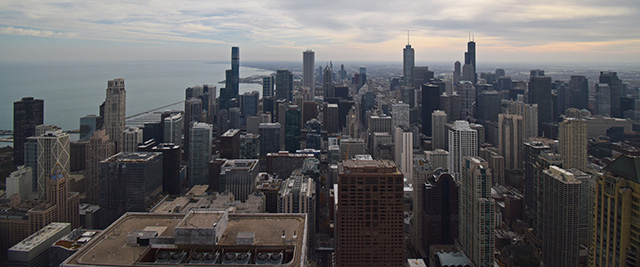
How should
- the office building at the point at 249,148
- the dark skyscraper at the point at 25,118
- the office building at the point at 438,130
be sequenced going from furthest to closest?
the office building at the point at 438,130
the office building at the point at 249,148
the dark skyscraper at the point at 25,118

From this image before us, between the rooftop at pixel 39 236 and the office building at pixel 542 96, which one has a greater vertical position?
the office building at pixel 542 96

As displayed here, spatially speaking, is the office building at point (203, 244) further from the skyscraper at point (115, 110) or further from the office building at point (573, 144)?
the skyscraper at point (115, 110)

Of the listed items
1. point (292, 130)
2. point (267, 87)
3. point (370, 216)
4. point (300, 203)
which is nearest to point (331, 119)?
point (292, 130)

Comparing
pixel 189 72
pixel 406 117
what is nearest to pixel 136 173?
pixel 406 117

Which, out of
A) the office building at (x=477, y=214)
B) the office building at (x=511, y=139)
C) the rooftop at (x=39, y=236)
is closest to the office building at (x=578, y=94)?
the office building at (x=511, y=139)

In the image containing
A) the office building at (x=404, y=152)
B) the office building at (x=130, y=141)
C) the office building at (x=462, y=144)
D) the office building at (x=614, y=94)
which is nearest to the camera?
the office building at (x=614, y=94)

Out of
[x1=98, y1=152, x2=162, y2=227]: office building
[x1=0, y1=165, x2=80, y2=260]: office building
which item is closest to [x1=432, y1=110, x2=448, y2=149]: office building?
[x1=98, y1=152, x2=162, y2=227]: office building
